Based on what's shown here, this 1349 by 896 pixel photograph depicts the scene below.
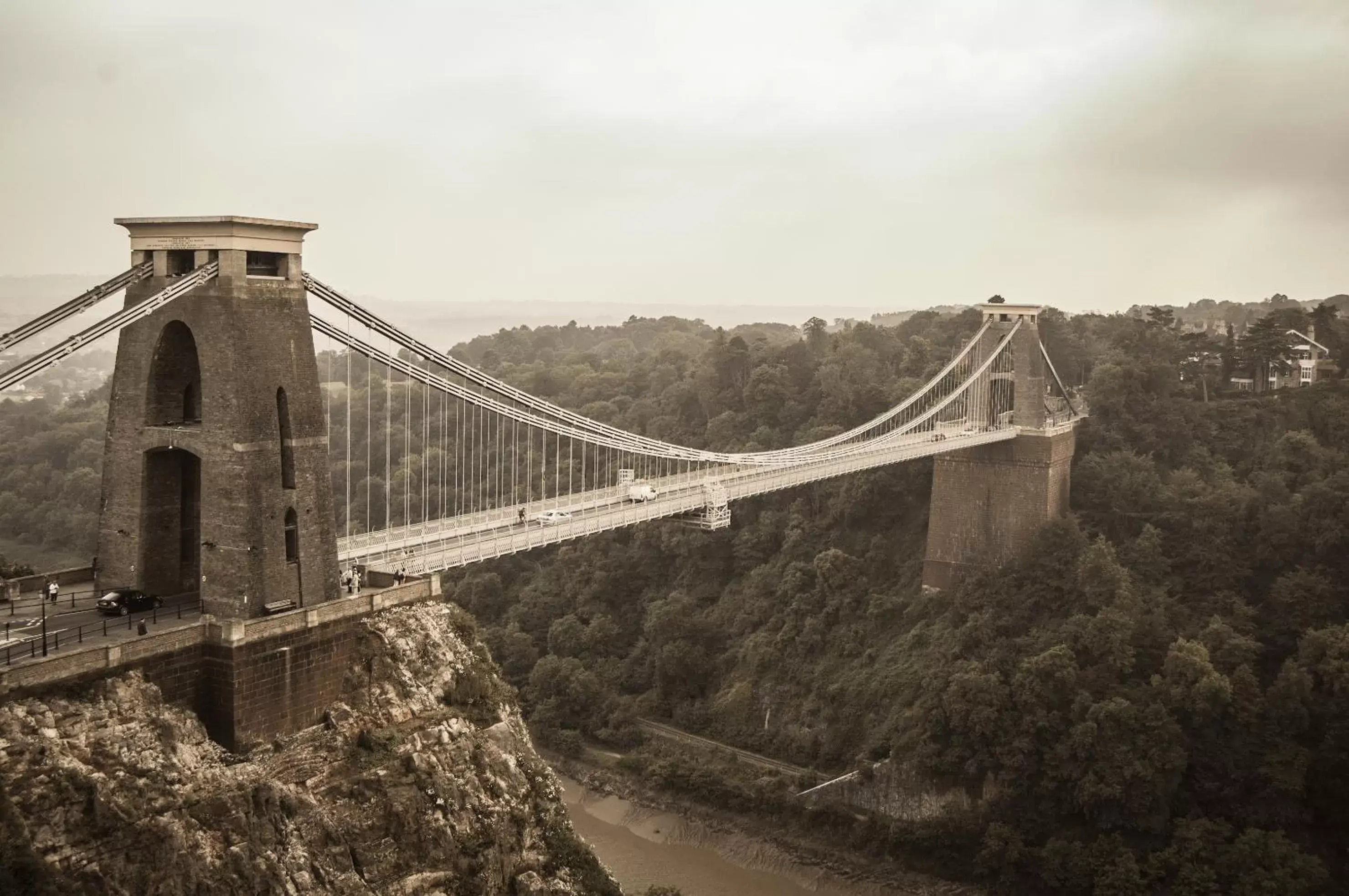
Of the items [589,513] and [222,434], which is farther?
[589,513]

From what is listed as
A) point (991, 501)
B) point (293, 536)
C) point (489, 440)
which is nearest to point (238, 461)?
point (293, 536)

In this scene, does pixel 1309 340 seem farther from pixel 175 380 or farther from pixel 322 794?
pixel 322 794

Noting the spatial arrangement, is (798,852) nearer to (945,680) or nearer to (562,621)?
(945,680)

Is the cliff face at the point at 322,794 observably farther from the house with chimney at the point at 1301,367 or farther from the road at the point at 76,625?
the house with chimney at the point at 1301,367

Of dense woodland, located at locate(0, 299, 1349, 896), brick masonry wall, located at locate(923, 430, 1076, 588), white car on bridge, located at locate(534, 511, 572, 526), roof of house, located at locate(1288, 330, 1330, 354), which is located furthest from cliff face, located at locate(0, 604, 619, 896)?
roof of house, located at locate(1288, 330, 1330, 354)

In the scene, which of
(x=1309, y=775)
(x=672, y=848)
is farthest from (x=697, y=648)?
(x=1309, y=775)

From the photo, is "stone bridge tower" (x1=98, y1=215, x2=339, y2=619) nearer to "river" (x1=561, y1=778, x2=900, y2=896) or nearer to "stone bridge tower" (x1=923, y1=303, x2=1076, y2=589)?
"river" (x1=561, y1=778, x2=900, y2=896)
